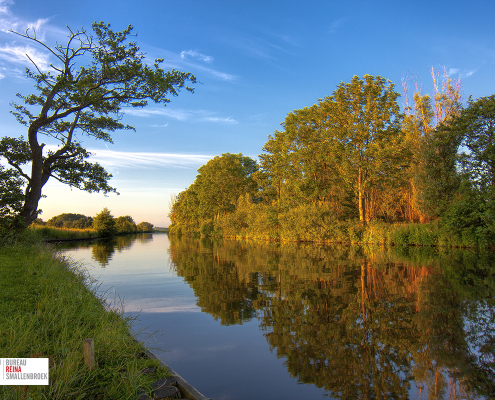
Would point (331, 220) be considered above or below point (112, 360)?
above

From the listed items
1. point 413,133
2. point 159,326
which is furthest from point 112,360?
point 413,133

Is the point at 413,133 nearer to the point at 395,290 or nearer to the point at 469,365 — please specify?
the point at 395,290

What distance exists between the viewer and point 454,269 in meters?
14.0

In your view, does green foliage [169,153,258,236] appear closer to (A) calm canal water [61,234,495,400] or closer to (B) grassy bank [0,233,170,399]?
(A) calm canal water [61,234,495,400]

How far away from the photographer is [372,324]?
22.6 ft

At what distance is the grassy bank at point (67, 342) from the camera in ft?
12.0

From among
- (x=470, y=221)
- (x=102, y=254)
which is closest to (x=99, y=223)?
(x=102, y=254)

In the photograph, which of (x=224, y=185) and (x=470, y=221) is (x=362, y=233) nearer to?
(x=470, y=221)

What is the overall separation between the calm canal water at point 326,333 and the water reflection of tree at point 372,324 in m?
0.02

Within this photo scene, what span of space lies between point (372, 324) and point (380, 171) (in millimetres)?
24732

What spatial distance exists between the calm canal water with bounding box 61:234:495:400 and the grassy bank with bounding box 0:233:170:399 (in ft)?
3.11

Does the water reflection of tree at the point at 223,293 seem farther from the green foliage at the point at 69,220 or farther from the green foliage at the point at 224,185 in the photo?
the green foliage at the point at 69,220

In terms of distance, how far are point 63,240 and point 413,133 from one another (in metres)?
48.1

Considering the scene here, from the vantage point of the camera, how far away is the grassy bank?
3670 mm
